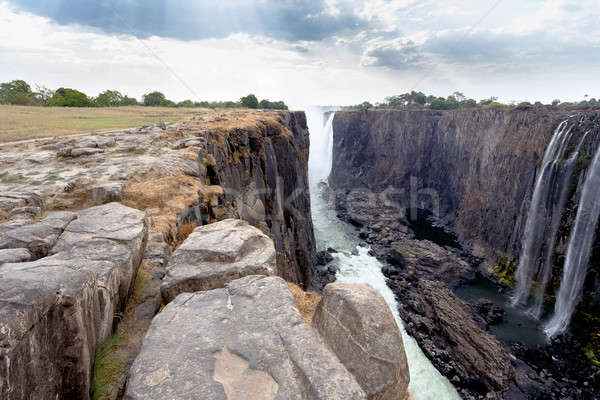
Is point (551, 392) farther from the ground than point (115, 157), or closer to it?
closer to it

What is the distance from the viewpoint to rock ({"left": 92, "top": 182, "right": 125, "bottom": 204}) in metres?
7.68

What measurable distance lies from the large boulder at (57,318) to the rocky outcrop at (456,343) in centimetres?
1764

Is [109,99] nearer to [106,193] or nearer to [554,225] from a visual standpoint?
[106,193]

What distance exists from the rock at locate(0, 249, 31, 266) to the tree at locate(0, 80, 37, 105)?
53.5m

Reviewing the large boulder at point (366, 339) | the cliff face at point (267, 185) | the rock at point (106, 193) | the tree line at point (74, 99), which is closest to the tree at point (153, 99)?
the tree line at point (74, 99)

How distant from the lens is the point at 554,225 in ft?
75.6

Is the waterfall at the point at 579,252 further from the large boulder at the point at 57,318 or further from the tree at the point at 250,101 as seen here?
the tree at the point at 250,101

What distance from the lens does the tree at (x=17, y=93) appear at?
1639 inches

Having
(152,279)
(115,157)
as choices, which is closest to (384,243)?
(115,157)

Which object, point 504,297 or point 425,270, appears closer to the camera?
point 504,297

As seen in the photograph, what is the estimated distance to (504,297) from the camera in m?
24.6

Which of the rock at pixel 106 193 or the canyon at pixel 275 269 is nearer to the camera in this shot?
the canyon at pixel 275 269

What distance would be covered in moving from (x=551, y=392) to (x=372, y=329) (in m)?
18.6

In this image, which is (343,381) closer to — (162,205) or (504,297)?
(162,205)
